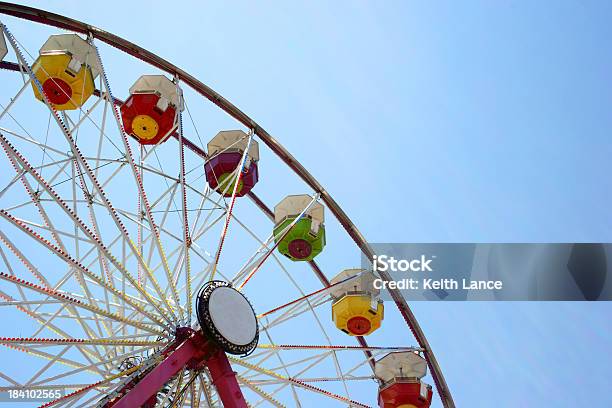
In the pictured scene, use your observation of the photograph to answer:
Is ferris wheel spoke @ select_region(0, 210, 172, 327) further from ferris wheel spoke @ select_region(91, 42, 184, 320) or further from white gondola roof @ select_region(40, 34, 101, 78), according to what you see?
white gondola roof @ select_region(40, 34, 101, 78)

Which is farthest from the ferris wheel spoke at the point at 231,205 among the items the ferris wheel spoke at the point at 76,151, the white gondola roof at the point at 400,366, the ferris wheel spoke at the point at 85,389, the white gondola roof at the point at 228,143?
the white gondola roof at the point at 400,366

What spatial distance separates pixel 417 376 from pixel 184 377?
565cm

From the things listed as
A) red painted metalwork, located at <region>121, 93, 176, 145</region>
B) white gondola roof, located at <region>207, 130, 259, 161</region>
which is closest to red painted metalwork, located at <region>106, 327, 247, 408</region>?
red painted metalwork, located at <region>121, 93, 176, 145</region>

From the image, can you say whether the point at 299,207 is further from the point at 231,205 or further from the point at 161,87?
the point at 161,87

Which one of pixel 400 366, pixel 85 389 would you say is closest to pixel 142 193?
pixel 85 389

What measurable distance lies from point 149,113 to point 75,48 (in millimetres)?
1819

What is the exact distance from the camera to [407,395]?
13961 millimetres

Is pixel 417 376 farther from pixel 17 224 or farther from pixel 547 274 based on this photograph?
pixel 17 224

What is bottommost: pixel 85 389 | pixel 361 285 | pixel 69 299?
pixel 85 389

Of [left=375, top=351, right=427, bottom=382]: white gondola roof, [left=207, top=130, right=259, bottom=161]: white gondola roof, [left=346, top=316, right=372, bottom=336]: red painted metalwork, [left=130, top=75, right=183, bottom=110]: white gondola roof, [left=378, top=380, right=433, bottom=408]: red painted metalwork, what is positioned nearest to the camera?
[left=130, top=75, right=183, bottom=110]: white gondola roof

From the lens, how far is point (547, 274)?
14.0 meters

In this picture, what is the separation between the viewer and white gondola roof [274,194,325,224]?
47.4 feet

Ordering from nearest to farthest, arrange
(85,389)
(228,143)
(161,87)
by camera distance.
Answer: (85,389), (161,87), (228,143)

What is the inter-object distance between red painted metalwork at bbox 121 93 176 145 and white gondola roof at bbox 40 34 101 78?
1.14 m
